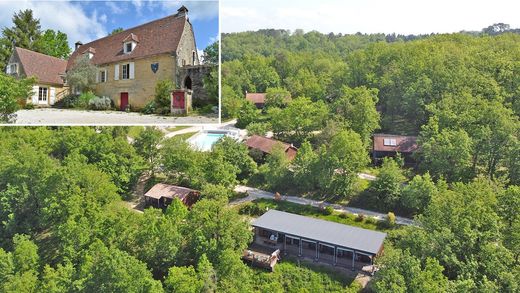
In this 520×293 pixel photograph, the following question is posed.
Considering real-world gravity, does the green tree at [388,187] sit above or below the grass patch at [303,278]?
above

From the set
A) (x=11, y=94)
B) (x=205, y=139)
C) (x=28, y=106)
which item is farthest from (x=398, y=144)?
(x=11, y=94)

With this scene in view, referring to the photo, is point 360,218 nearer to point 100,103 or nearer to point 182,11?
point 100,103

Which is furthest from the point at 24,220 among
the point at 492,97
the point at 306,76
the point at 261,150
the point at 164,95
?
the point at 306,76

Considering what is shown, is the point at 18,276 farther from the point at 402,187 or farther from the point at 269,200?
the point at 402,187

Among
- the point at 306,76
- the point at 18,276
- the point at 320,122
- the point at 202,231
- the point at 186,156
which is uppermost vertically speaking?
the point at 306,76

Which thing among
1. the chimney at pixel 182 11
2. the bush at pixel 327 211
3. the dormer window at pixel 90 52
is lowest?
the bush at pixel 327 211

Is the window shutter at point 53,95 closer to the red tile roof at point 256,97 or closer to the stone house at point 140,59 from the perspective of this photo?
the stone house at point 140,59

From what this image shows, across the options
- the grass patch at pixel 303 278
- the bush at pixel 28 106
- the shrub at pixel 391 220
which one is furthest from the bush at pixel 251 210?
the bush at pixel 28 106
